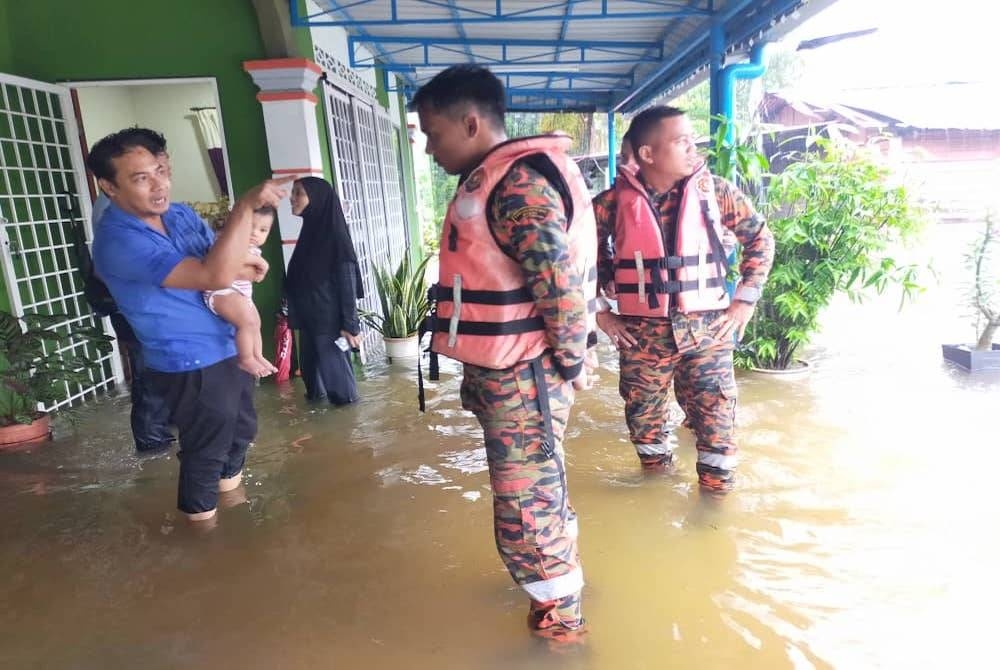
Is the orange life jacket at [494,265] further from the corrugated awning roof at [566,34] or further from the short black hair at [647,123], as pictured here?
the corrugated awning roof at [566,34]

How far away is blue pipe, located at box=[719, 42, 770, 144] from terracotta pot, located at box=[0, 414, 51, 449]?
4690 mm

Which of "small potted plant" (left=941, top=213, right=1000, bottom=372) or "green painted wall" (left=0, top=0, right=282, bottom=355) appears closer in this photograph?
"small potted plant" (left=941, top=213, right=1000, bottom=372)

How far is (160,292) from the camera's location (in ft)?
7.29

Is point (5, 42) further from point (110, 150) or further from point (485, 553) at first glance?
point (485, 553)

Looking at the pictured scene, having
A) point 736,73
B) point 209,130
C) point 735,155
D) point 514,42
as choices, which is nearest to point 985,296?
point 735,155

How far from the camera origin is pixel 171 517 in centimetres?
274

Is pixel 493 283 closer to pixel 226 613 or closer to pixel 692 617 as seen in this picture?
pixel 692 617

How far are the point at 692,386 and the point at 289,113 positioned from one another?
10.9 feet

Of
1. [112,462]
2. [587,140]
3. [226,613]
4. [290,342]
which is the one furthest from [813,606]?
[587,140]

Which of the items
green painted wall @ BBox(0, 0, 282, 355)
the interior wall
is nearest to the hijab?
green painted wall @ BBox(0, 0, 282, 355)

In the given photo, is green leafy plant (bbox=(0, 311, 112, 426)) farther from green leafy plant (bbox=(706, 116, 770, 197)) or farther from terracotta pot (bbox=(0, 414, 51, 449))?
green leafy plant (bbox=(706, 116, 770, 197))

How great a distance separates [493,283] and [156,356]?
142cm

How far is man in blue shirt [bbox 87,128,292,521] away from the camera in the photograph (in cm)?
212

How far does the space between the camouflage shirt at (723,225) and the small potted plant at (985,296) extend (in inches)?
104
